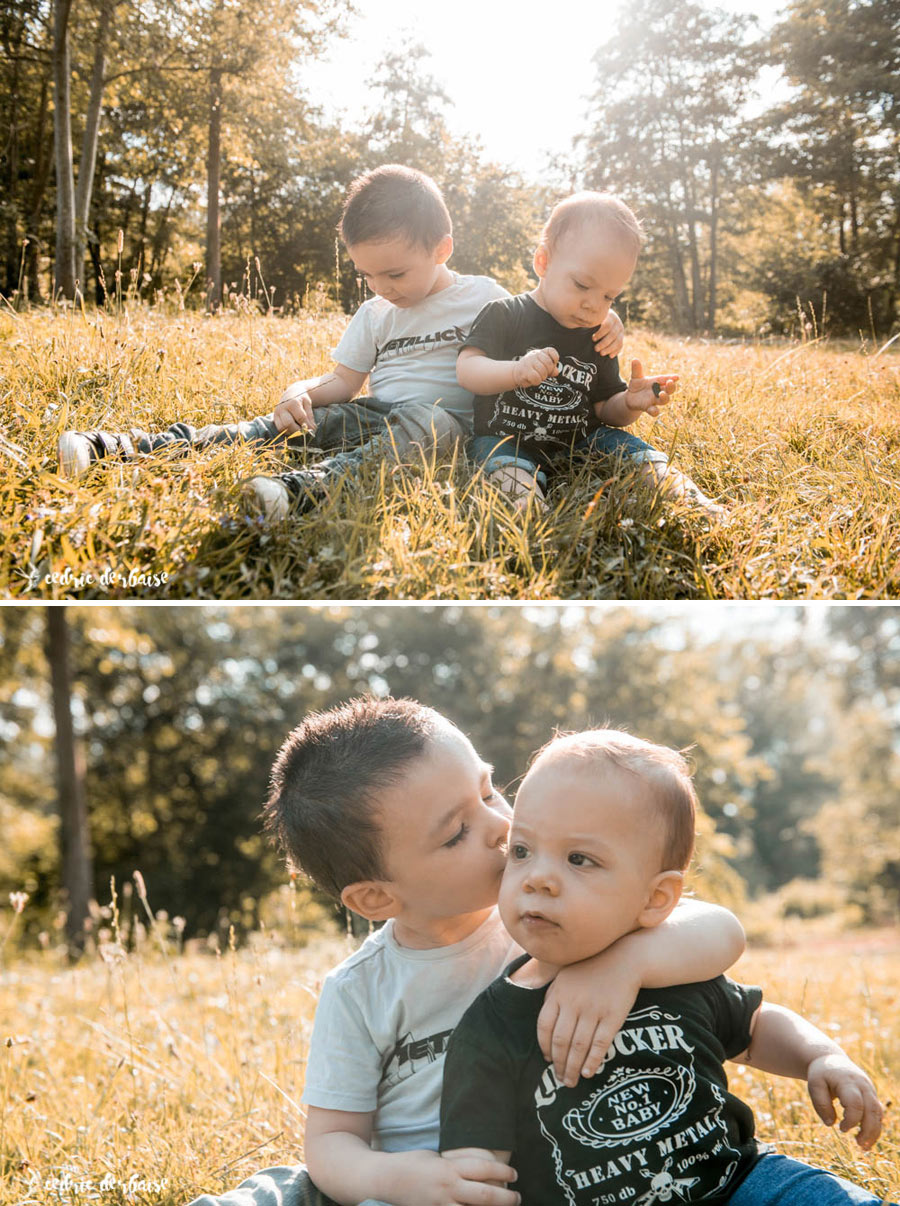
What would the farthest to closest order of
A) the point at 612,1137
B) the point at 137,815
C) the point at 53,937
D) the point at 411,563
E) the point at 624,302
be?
the point at 137,815 → the point at 53,937 → the point at 624,302 → the point at 411,563 → the point at 612,1137

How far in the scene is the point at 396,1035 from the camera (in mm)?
1845

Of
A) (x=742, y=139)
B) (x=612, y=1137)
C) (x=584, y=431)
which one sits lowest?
(x=612, y=1137)

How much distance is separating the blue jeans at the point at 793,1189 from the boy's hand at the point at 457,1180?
388mm

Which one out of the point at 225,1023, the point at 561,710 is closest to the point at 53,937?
the point at 561,710

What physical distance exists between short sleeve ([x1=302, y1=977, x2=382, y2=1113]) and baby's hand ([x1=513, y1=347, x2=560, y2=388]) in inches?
70.3

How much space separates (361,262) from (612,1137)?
273cm

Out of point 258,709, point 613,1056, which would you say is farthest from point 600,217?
point 258,709

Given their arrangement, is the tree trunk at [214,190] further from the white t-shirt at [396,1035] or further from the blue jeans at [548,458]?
the white t-shirt at [396,1035]

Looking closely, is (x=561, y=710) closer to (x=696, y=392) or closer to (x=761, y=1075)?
(x=696, y=392)

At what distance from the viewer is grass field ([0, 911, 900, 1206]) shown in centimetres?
224

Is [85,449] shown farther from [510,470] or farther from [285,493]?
[510,470]

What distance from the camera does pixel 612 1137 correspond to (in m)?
1.53

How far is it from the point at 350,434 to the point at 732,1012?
89.3 inches

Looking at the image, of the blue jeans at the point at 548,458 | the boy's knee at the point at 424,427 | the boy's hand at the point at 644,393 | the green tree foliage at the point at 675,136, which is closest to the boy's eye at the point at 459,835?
the blue jeans at the point at 548,458
